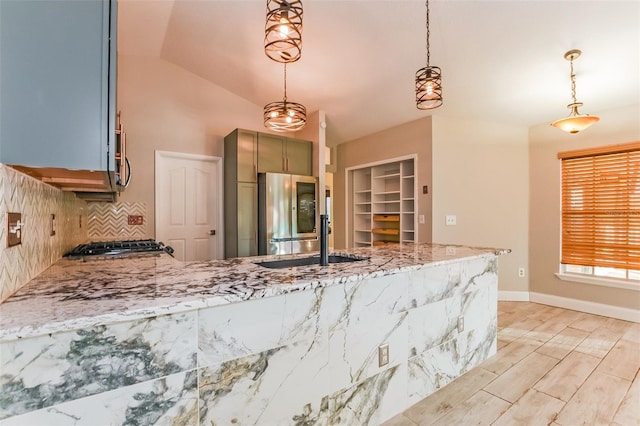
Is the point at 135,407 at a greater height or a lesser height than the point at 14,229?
lesser

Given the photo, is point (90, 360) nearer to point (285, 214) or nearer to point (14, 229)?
point (14, 229)

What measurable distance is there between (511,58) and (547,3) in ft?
2.02

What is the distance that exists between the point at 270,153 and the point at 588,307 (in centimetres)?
444

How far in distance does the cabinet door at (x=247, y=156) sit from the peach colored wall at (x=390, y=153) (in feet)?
6.20

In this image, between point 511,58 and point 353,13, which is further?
point 511,58

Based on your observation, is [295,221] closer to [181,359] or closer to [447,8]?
[447,8]

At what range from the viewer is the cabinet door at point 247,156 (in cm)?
391

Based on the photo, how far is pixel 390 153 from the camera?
455 centimetres

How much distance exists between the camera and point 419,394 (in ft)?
5.95

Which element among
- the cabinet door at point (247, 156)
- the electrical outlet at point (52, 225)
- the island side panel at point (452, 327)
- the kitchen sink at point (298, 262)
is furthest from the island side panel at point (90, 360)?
the cabinet door at point (247, 156)

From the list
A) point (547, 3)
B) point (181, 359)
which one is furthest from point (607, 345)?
point (181, 359)

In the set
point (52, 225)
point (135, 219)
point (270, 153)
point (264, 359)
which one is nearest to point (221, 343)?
point (264, 359)

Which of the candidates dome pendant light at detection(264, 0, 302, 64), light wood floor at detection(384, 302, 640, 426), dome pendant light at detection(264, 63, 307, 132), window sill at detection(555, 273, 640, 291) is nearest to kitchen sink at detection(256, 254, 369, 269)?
light wood floor at detection(384, 302, 640, 426)

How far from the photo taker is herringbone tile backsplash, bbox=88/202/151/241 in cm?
360
